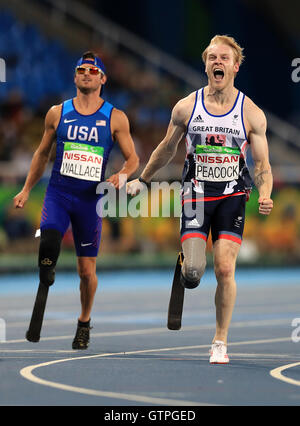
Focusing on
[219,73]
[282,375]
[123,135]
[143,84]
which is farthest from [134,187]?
[143,84]

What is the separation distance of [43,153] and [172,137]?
1586 mm

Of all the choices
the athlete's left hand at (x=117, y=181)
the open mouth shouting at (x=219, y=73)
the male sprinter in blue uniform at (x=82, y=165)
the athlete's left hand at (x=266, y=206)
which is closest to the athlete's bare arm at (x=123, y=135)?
the male sprinter in blue uniform at (x=82, y=165)

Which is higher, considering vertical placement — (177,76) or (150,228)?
(177,76)

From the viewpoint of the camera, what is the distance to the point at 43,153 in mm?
10711

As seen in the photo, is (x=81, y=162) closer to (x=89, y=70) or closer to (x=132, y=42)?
(x=89, y=70)

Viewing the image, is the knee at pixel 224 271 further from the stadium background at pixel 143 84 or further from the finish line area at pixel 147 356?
the stadium background at pixel 143 84

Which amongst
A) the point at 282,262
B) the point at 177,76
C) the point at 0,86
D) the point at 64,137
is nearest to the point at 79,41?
the point at 177,76

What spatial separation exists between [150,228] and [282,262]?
418 centimetres

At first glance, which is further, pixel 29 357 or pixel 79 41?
pixel 79 41

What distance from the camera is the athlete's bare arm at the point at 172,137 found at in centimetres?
959

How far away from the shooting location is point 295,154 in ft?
107
